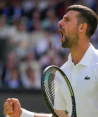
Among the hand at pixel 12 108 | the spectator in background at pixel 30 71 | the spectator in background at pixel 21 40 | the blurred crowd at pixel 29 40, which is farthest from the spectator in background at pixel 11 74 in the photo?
the hand at pixel 12 108

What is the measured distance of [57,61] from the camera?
29.3 feet

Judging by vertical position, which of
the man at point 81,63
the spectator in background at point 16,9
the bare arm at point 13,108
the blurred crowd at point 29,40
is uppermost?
the spectator in background at point 16,9

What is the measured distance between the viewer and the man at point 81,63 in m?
3.80

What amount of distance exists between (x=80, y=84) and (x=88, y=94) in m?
0.13

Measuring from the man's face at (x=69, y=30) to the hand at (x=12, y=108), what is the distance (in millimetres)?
799

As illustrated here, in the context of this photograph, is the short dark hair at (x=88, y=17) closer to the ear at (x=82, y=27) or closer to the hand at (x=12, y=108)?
the ear at (x=82, y=27)

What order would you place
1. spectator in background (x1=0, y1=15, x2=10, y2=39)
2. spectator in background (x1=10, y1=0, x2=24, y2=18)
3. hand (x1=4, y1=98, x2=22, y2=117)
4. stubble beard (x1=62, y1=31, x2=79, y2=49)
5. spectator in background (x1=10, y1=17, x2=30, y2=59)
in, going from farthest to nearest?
spectator in background (x1=10, y1=0, x2=24, y2=18), spectator in background (x1=0, y1=15, x2=10, y2=39), spectator in background (x1=10, y1=17, x2=30, y2=59), stubble beard (x1=62, y1=31, x2=79, y2=49), hand (x1=4, y1=98, x2=22, y2=117)

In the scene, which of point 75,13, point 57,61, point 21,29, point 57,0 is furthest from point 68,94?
point 57,0

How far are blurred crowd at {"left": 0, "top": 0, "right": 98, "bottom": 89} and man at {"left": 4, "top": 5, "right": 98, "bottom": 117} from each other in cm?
388

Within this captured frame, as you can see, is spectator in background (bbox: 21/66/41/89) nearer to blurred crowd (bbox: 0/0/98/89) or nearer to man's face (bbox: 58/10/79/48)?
blurred crowd (bbox: 0/0/98/89)

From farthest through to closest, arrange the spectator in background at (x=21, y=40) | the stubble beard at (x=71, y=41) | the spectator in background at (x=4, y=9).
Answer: the spectator in background at (x=4, y=9), the spectator in background at (x=21, y=40), the stubble beard at (x=71, y=41)

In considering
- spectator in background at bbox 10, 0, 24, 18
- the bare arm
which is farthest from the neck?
spectator in background at bbox 10, 0, 24, 18

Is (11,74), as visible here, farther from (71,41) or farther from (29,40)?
(71,41)

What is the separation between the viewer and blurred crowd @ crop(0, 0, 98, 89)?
8.83 m
